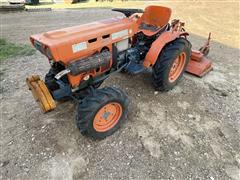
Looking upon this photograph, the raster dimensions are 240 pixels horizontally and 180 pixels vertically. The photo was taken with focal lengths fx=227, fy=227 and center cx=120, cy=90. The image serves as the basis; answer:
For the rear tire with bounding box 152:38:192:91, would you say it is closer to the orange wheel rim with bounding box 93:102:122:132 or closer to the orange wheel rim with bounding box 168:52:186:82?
the orange wheel rim with bounding box 168:52:186:82

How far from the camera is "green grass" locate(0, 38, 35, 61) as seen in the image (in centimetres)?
532

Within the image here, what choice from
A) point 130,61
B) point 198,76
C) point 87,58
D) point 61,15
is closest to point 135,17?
point 130,61

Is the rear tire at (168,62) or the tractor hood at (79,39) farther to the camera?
the rear tire at (168,62)

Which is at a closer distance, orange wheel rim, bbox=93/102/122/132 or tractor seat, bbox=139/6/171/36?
orange wheel rim, bbox=93/102/122/132

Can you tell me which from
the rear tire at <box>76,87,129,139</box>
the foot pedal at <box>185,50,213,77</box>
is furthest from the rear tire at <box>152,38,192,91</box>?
the rear tire at <box>76,87,129,139</box>

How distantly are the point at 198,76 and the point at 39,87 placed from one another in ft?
9.23

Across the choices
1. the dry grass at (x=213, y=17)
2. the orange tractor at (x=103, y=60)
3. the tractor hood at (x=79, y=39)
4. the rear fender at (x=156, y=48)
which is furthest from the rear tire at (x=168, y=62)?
the dry grass at (x=213, y=17)

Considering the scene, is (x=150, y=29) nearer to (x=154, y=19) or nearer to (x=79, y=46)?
(x=154, y=19)

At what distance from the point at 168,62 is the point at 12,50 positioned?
163 inches

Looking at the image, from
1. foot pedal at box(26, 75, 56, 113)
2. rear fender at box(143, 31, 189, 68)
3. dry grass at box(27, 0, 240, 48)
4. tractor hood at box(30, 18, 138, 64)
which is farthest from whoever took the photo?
dry grass at box(27, 0, 240, 48)

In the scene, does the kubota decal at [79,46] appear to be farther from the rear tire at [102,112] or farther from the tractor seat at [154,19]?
the tractor seat at [154,19]

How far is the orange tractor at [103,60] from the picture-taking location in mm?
2506

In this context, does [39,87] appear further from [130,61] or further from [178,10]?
[178,10]

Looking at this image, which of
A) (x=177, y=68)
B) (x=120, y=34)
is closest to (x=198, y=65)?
(x=177, y=68)
